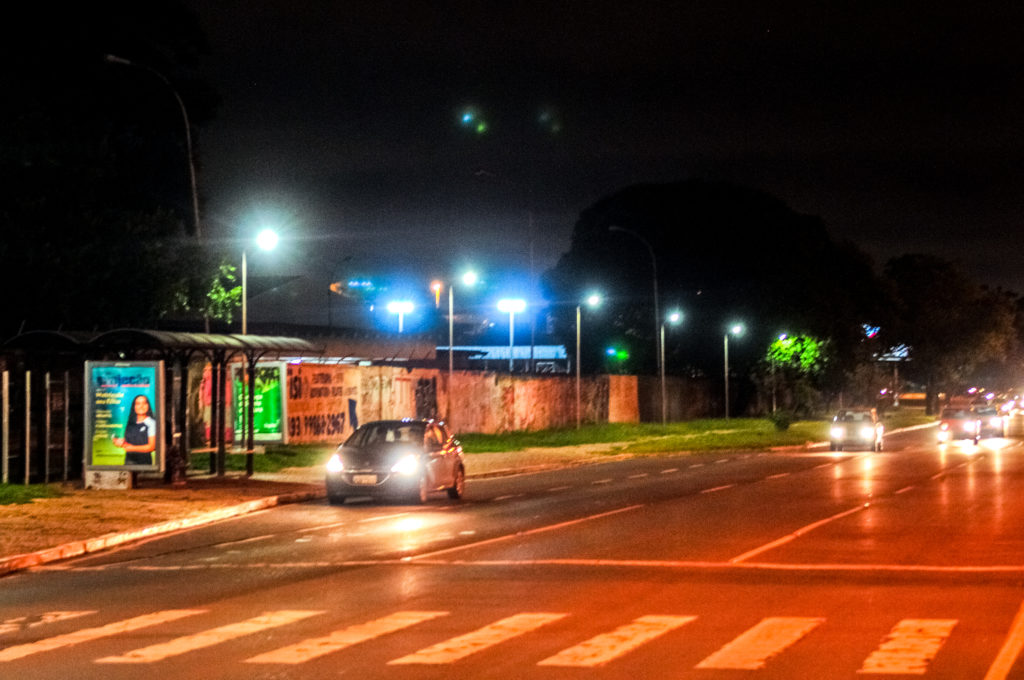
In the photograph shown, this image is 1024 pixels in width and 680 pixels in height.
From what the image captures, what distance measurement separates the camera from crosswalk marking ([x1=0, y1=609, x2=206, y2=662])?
10.5 metres

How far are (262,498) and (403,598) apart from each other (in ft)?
41.2

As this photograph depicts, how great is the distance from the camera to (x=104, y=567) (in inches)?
645

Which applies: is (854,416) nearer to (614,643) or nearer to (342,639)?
(614,643)

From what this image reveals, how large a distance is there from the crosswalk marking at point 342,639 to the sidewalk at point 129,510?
640 cm

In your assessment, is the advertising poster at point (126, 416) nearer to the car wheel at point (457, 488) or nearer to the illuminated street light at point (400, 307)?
the car wheel at point (457, 488)

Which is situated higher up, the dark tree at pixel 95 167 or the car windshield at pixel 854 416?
the dark tree at pixel 95 167

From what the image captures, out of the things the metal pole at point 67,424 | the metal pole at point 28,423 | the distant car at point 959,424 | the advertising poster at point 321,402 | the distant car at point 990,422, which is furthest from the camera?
the distant car at point 990,422

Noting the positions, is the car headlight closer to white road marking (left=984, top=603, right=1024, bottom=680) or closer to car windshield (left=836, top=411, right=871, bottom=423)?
white road marking (left=984, top=603, right=1024, bottom=680)

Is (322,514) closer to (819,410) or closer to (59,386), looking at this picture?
(59,386)

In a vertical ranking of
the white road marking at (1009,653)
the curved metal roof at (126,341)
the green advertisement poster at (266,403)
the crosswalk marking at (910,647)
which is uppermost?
the curved metal roof at (126,341)

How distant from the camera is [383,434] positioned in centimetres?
2605

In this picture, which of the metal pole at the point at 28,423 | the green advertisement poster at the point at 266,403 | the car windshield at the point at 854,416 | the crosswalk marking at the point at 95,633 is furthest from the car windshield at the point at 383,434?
the car windshield at the point at 854,416

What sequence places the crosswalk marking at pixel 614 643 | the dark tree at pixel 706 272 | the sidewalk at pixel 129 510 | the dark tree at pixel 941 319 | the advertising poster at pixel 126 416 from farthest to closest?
1. the dark tree at pixel 941 319
2. the dark tree at pixel 706 272
3. the advertising poster at pixel 126 416
4. the sidewalk at pixel 129 510
5. the crosswalk marking at pixel 614 643

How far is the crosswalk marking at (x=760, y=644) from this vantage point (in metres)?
9.50
